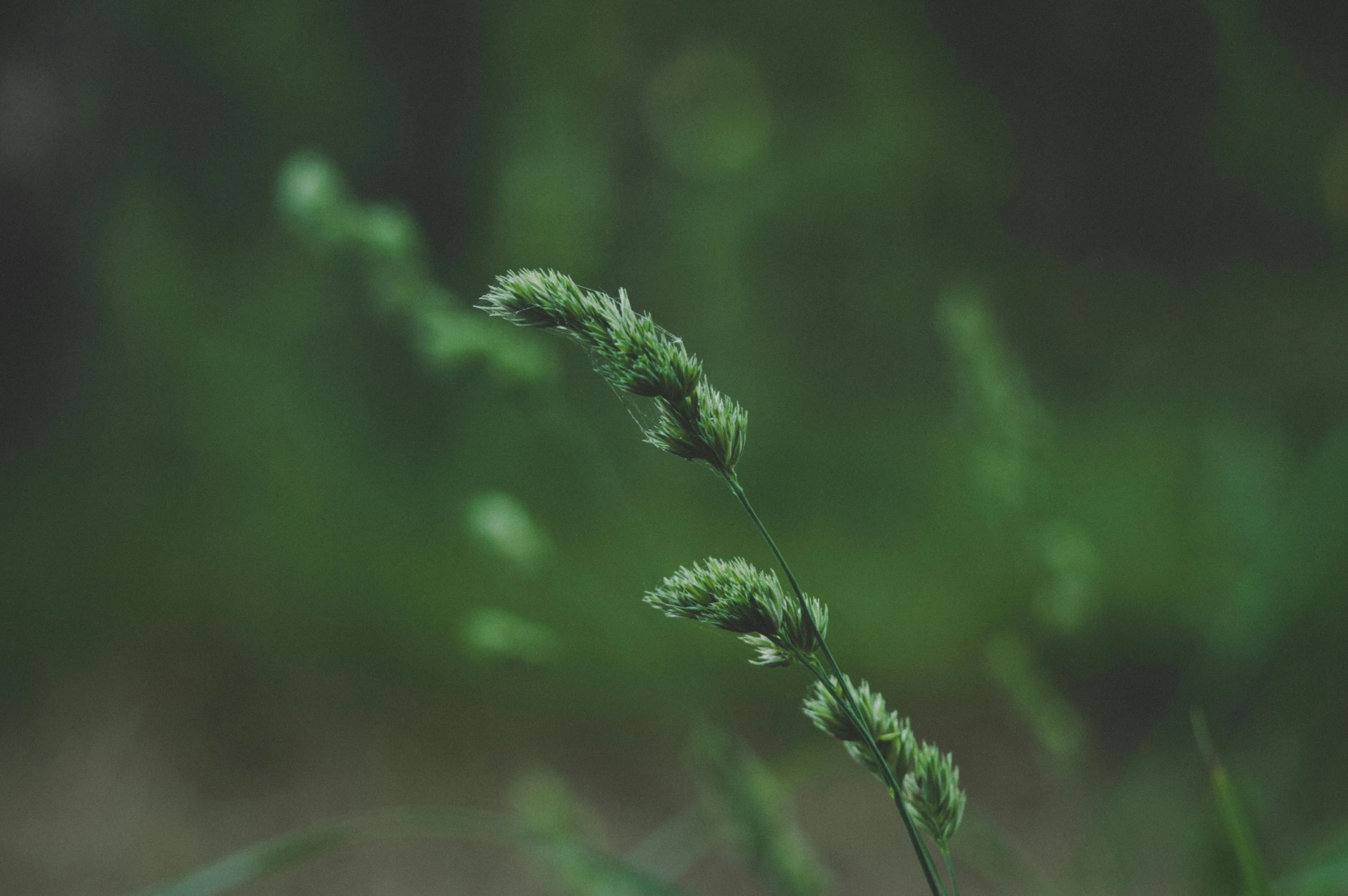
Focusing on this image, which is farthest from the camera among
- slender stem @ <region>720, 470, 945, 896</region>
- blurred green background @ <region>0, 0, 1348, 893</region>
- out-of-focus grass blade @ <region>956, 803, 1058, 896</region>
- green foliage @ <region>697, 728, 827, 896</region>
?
blurred green background @ <region>0, 0, 1348, 893</region>

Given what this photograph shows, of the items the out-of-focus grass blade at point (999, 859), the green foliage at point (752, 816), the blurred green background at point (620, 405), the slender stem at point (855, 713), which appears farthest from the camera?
the blurred green background at point (620, 405)

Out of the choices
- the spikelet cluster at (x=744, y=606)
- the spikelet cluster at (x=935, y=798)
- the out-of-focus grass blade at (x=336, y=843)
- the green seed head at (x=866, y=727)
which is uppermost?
the out-of-focus grass blade at (x=336, y=843)

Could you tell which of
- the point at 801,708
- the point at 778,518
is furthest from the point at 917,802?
the point at 778,518

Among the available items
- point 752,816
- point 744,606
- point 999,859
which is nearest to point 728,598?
point 744,606

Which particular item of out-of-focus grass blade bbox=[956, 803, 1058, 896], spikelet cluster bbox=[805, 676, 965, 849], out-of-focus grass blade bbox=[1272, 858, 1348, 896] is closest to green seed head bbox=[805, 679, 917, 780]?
spikelet cluster bbox=[805, 676, 965, 849]

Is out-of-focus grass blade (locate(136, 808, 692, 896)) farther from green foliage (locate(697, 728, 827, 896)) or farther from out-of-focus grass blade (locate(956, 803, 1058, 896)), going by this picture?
out-of-focus grass blade (locate(956, 803, 1058, 896))

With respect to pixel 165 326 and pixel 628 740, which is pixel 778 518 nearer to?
pixel 628 740

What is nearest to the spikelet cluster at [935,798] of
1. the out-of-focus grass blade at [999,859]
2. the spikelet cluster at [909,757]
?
the spikelet cluster at [909,757]

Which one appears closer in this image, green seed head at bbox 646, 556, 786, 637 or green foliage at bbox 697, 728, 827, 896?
green seed head at bbox 646, 556, 786, 637

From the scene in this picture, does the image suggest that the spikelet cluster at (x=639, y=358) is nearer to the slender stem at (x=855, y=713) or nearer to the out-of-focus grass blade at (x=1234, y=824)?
the slender stem at (x=855, y=713)
